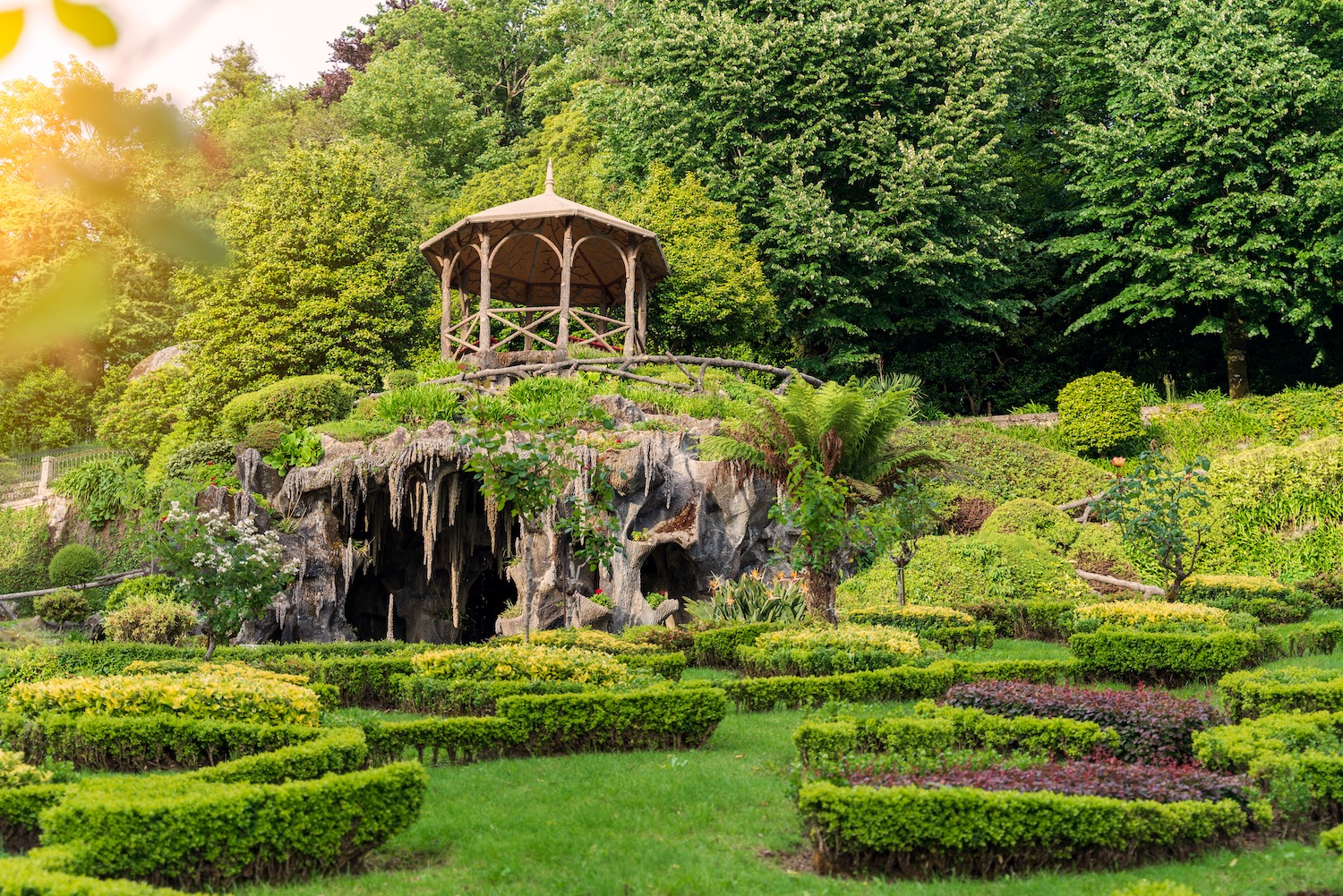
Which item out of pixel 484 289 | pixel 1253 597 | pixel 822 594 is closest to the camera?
pixel 822 594

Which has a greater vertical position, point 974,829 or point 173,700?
point 173,700

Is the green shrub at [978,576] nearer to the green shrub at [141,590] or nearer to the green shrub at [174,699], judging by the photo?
the green shrub at [174,699]

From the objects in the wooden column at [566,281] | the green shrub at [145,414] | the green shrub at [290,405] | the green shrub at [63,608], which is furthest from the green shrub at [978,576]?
the green shrub at [145,414]

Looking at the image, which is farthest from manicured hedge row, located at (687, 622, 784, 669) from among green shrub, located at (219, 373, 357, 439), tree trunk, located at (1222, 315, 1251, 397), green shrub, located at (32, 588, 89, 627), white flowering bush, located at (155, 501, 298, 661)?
tree trunk, located at (1222, 315, 1251, 397)

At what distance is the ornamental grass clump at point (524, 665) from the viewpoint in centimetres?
1053

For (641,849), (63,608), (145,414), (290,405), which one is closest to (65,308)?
(641,849)

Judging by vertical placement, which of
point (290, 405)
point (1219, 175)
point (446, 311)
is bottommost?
point (290, 405)

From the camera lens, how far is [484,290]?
22.2 meters

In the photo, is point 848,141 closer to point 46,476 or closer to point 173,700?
point 46,476

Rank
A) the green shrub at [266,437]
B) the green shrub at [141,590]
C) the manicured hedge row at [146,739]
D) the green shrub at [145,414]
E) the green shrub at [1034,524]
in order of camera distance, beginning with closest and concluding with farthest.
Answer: the manicured hedge row at [146,739]
the green shrub at [1034,524]
the green shrub at [266,437]
the green shrub at [141,590]
the green shrub at [145,414]

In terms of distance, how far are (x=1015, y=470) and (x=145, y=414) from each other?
22790 millimetres

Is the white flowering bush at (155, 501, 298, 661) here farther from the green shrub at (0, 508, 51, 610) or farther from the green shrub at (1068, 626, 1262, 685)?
the green shrub at (0, 508, 51, 610)

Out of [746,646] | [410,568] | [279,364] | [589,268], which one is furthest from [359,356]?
[746,646]

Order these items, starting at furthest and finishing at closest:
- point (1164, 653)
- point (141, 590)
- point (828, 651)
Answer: point (141, 590), point (828, 651), point (1164, 653)
